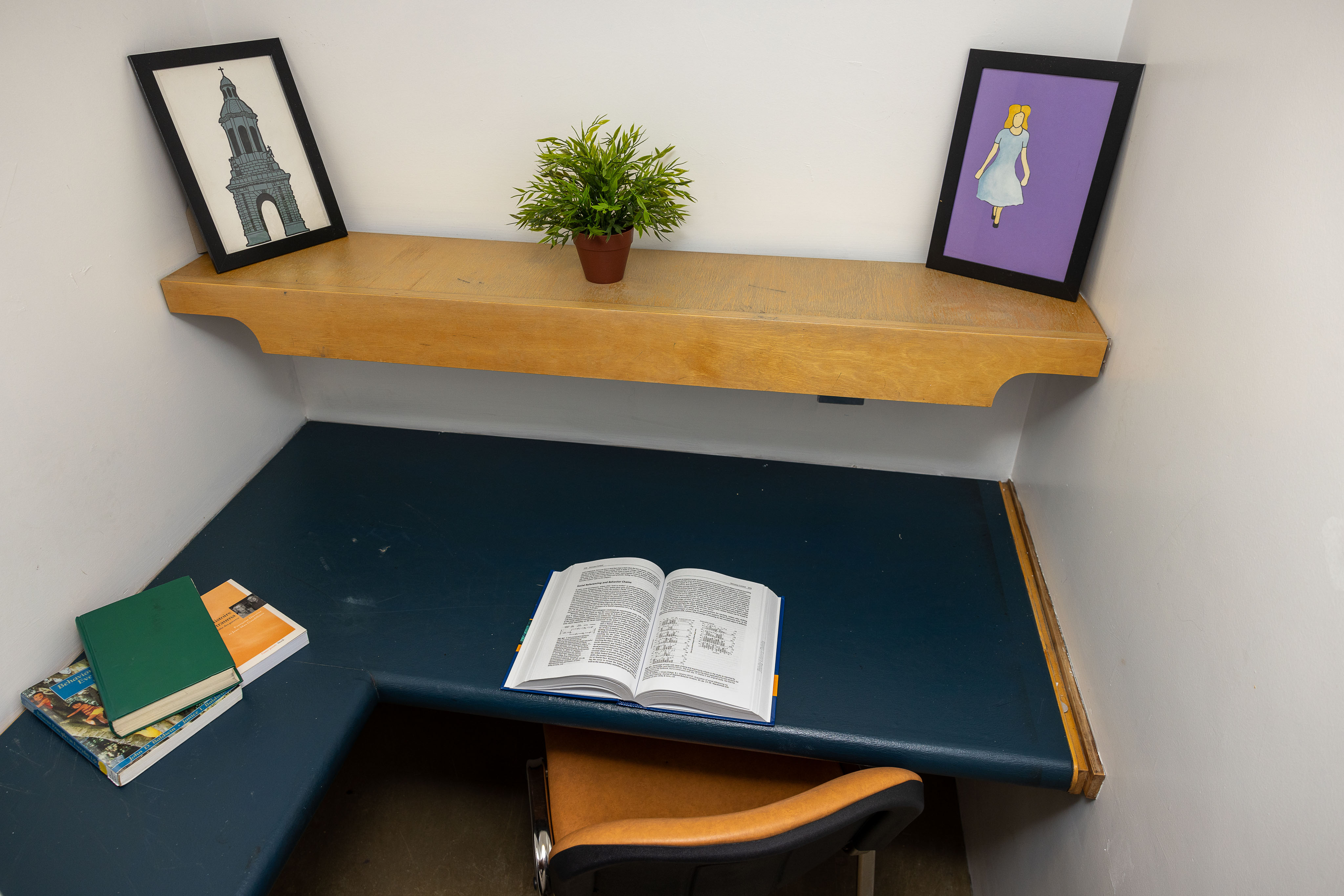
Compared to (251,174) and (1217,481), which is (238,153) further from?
(1217,481)

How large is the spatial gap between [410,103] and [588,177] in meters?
0.47

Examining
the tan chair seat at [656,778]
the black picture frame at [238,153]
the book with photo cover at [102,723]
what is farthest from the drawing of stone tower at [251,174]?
the tan chair seat at [656,778]

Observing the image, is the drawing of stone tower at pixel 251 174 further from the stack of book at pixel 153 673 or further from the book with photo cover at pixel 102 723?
the book with photo cover at pixel 102 723

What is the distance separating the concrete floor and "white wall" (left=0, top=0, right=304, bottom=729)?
71cm

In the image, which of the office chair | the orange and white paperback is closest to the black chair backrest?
the office chair

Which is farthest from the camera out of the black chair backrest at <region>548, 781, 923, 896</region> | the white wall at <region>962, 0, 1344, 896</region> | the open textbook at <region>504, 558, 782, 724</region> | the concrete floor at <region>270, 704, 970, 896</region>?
the concrete floor at <region>270, 704, 970, 896</region>

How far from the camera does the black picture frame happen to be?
1330 mm

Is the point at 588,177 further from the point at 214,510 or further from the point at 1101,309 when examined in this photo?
the point at 214,510

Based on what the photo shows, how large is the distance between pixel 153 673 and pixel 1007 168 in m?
1.53

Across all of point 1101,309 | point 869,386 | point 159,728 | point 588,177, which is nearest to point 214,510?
point 159,728

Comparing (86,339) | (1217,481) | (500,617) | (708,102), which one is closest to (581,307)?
(708,102)

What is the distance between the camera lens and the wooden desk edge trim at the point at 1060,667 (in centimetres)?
113

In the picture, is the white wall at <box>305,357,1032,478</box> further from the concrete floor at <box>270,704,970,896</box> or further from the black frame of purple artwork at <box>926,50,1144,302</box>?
the concrete floor at <box>270,704,970,896</box>

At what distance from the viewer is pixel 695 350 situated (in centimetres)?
134
